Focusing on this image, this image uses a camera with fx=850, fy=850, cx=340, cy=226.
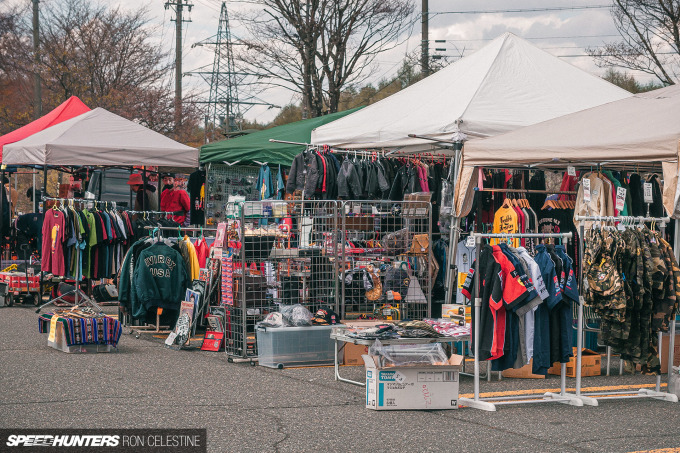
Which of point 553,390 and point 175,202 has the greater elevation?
point 175,202

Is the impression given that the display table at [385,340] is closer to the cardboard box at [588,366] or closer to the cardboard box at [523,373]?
the cardboard box at [523,373]

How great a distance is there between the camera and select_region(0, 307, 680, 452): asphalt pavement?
6.15 metres

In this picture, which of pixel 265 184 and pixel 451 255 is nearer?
pixel 451 255

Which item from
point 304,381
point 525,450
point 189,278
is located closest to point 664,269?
point 525,450

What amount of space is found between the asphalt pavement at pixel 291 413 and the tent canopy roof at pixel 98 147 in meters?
5.37

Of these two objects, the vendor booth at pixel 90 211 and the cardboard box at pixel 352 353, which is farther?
the vendor booth at pixel 90 211

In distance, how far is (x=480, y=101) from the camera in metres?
11.2

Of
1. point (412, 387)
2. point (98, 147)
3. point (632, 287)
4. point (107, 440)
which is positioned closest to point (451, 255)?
point (632, 287)

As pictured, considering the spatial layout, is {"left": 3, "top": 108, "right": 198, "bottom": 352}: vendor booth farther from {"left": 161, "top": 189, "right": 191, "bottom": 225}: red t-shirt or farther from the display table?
the display table

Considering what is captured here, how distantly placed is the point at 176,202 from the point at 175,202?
23mm

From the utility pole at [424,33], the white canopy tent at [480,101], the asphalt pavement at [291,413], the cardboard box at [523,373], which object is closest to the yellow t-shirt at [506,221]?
the white canopy tent at [480,101]

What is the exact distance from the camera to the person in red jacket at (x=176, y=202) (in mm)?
17109

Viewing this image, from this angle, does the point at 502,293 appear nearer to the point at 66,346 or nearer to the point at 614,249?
Result: the point at 614,249

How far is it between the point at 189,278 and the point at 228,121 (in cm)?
3249
